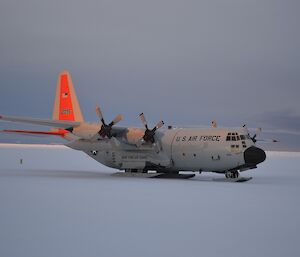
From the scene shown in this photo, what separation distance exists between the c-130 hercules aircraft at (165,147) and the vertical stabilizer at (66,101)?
2.71m

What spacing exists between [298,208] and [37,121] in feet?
52.8

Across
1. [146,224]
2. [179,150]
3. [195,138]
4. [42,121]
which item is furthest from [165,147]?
[146,224]

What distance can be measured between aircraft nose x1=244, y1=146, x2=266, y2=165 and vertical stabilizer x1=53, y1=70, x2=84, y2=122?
11.9 metres

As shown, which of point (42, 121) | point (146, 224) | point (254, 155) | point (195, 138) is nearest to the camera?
point (146, 224)

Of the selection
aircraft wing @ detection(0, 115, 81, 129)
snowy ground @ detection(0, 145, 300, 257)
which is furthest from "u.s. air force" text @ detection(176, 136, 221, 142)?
snowy ground @ detection(0, 145, 300, 257)

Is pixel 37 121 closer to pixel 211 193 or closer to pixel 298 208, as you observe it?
pixel 211 193

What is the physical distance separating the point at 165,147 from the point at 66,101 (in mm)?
8376

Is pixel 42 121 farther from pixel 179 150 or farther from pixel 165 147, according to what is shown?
pixel 179 150

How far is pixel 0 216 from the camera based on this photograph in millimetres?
10336

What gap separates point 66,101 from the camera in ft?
97.7

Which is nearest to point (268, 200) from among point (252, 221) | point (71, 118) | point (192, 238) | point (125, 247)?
point (252, 221)

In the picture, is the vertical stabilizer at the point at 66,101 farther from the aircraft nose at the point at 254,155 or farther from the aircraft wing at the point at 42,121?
the aircraft nose at the point at 254,155

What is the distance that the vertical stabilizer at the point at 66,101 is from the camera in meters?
29.5

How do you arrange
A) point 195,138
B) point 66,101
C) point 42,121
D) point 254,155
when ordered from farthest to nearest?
1. point 66,101
2. point 42,121
3. point 195,138
4. point 254,155
